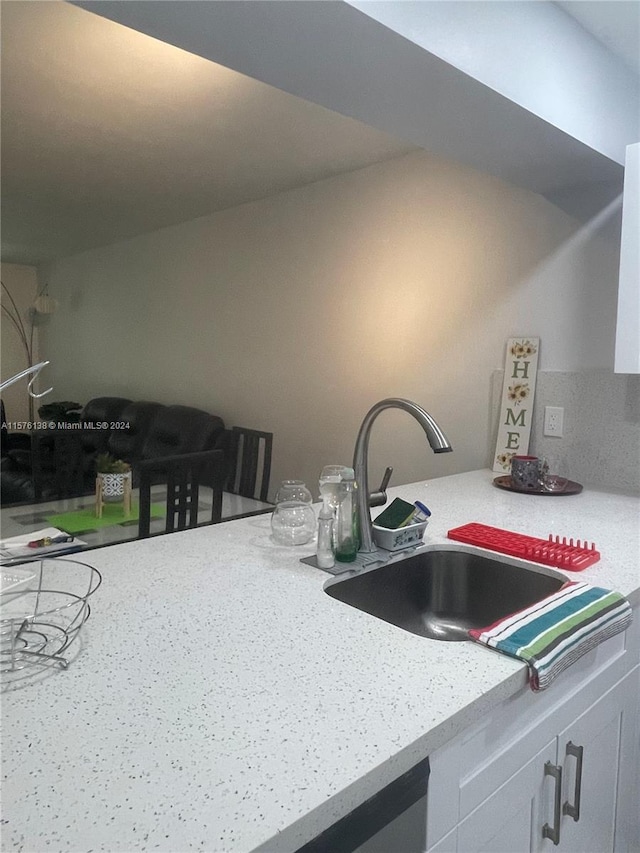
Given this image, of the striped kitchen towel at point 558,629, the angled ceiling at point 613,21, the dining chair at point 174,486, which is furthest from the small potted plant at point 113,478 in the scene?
the angled ceiling at point 613,21

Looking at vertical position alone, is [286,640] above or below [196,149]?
below

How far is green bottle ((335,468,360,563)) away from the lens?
1115 mm

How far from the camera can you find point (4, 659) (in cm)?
74

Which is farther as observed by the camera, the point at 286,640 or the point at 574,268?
the point at 574,268

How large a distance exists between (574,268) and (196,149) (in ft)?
5.24

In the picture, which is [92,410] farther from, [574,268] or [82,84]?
[574,268]

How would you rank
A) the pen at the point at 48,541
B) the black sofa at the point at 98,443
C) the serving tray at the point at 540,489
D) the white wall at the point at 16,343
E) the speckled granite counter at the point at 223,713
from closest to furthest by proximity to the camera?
the speckled granite counter at the point at 223,713 < the pen at the point at 48,541 < the serving tray at the point at 540,489 < the black sofa at the point at 98,443 < the white wall at the point at 16,343

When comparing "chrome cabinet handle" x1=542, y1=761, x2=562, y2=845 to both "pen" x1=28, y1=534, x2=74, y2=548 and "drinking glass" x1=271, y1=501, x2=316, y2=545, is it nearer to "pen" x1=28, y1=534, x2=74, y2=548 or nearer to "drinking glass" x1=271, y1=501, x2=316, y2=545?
"drinking glass" x1=271, y1=501, x2=316, y2=545

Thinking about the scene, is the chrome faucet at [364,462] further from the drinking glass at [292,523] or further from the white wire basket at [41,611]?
the white wire basket at [41,611]

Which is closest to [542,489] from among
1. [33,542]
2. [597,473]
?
[597,473]

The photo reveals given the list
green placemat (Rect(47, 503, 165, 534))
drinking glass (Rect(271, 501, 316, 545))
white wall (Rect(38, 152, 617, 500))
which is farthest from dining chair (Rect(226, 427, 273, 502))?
drinking glass (Rect(271, 501, 316, 545))

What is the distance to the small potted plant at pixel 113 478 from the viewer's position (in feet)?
7.34

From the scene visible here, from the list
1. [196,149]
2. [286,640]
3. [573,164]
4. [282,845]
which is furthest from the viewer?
[196,149]

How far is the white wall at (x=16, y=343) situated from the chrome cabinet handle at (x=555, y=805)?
8.59 feet
